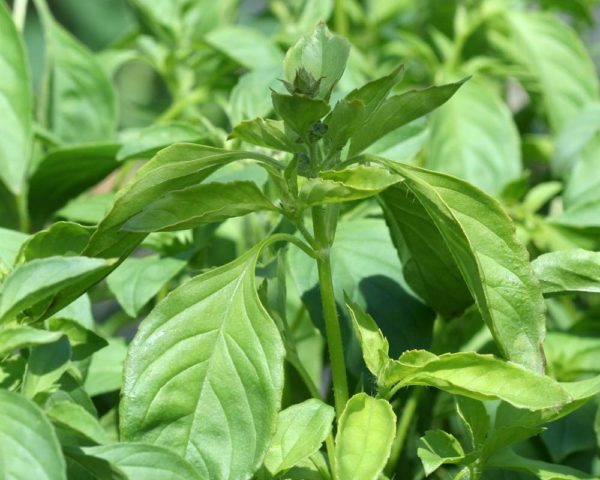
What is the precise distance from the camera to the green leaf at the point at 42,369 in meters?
0.43

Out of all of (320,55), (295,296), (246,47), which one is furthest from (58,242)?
(246,47)

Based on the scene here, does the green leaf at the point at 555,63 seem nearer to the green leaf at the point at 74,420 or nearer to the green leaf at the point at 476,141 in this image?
the green leaf at the point at 476,141

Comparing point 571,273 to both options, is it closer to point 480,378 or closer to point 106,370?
point 480,378

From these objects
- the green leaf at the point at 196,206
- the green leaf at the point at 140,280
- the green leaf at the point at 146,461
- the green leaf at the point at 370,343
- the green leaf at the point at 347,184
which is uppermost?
the green leaf at the point at 347,184

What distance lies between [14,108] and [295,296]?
0.80 feet

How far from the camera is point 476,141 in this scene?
3.00 ft

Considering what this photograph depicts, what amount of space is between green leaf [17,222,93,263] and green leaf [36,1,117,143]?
419mm

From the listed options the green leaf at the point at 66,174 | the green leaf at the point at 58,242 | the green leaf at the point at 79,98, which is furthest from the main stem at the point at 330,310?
the green leaf at the point at 79,98

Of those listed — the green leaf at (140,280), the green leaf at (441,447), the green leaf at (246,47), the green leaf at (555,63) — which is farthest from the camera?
the green leaf at (555,63)

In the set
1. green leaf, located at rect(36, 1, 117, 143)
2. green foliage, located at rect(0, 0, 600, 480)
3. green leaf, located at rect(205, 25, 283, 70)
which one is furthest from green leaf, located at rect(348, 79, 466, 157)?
green leaf, located at rect(36, 1, 117, 143)

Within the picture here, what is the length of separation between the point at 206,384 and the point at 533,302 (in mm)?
147

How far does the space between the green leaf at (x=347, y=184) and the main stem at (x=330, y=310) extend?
29mm

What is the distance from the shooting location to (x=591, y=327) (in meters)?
0.73

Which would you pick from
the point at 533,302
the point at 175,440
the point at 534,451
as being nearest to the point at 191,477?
the point at 175,440
